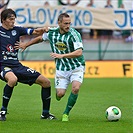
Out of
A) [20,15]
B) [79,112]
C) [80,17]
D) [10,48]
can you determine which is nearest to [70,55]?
[10,48]

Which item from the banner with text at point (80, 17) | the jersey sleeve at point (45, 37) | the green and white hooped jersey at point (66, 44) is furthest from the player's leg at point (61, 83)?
the banner with text at point (80, 17)

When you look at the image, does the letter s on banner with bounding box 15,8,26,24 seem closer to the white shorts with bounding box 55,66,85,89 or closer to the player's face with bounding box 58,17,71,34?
the white shorts with bounding box 55,66,85,89

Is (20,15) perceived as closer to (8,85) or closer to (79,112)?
(79,112)

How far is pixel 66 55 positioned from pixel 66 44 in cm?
35

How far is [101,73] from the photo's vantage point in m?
23.4

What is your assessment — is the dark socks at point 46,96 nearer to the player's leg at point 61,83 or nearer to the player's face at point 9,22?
the player's leg at point 61,83

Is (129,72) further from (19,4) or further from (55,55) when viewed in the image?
(55,55)

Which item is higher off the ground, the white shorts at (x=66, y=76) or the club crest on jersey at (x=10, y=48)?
the club crest on jersey at (x=10, y=48)

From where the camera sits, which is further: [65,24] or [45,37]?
[45,37]

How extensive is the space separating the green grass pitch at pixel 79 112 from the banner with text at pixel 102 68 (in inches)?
179

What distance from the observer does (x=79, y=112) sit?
1168 centimetres

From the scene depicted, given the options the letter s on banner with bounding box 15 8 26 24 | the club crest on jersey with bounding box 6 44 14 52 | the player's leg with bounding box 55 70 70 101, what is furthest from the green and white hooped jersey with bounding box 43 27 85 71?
the letter s on banner with bounding box 15 8 26 24

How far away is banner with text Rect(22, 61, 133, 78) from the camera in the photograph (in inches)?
915

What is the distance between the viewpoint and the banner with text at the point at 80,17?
23781 mm
